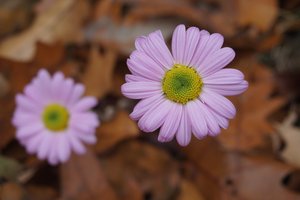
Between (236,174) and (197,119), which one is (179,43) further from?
(236,174)

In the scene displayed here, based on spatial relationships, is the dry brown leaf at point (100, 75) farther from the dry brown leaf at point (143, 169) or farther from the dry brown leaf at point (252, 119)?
the dry brown leaf at point (252, 119)

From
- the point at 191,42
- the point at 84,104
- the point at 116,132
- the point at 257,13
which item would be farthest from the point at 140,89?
the point at 257,13

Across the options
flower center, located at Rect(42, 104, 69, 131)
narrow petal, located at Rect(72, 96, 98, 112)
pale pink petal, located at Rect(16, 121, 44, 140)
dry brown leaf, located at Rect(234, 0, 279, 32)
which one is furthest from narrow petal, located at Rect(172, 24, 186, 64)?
dry brown leaf, located at Rect(234, 0, 279, 32)

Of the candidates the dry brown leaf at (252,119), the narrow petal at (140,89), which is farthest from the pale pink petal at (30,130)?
the narrow petal at (140,89)

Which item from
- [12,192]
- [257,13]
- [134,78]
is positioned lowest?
[12,192]

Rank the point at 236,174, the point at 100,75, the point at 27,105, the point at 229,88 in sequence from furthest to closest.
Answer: the point at 100,75 < the point at 27,105 < the point at 236,174 < the point at 229,88

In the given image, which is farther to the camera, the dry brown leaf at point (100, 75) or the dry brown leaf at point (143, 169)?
the dry brown leaf at point (100, 75)

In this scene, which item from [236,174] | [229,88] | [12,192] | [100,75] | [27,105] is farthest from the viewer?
[100,75]
